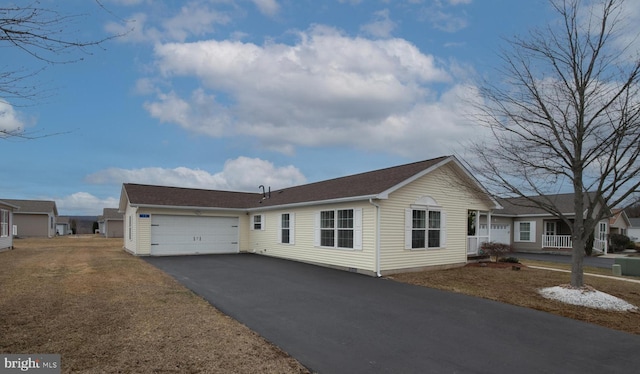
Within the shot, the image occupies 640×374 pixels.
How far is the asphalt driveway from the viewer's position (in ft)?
17.4

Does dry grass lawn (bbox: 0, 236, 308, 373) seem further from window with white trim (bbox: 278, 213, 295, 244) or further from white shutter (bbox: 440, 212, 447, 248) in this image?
white shutter (bbox: 440, 212, 447, 248)

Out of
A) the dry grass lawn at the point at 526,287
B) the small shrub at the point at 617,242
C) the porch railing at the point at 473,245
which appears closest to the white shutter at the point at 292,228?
the dry grass lawn at the point at 526,287

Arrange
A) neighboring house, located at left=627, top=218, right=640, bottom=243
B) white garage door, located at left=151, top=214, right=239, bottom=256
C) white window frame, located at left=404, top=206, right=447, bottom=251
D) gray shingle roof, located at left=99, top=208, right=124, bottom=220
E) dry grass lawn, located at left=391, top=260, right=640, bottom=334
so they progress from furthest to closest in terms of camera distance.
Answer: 1. neighboring house, located at left=627, top=218, right=640, bottom=243
2. gray shingle roof, located at left=99, top=208, right=124, bottom=220
3. white garage door, located at left=151, top=214, right=239, bottom=256
4. white window frame, located at left=404, top=206, right=447, bottom=251
5. dry grass lawn, located at left=391, top=260, right=640, bottom=334

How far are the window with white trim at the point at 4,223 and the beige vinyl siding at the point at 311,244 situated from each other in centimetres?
1446

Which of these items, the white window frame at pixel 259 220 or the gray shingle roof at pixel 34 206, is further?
the gray shingle roof at pixel 34 206

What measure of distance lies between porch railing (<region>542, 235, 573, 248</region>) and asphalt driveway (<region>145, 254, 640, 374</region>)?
2097 cm

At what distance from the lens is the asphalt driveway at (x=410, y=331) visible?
5.29 m

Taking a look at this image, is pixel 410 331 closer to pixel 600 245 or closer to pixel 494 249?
pixel 494 249

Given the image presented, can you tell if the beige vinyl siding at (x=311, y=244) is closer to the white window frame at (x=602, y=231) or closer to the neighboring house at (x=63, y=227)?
the white window frame at (x=602, y=231)

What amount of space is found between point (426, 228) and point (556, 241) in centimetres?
1771

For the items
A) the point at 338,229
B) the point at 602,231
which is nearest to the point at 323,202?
the point at 338,229

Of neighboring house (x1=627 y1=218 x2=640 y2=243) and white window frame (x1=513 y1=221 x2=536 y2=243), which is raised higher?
white window frame (x1=513 y1=221 x2=536 y2=243)

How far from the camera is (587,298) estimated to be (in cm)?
957

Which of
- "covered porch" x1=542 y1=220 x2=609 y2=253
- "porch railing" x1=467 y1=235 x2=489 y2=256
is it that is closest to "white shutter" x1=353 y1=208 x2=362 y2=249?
"porch railing" x1=467 y1=235 x2=489 y2=256
